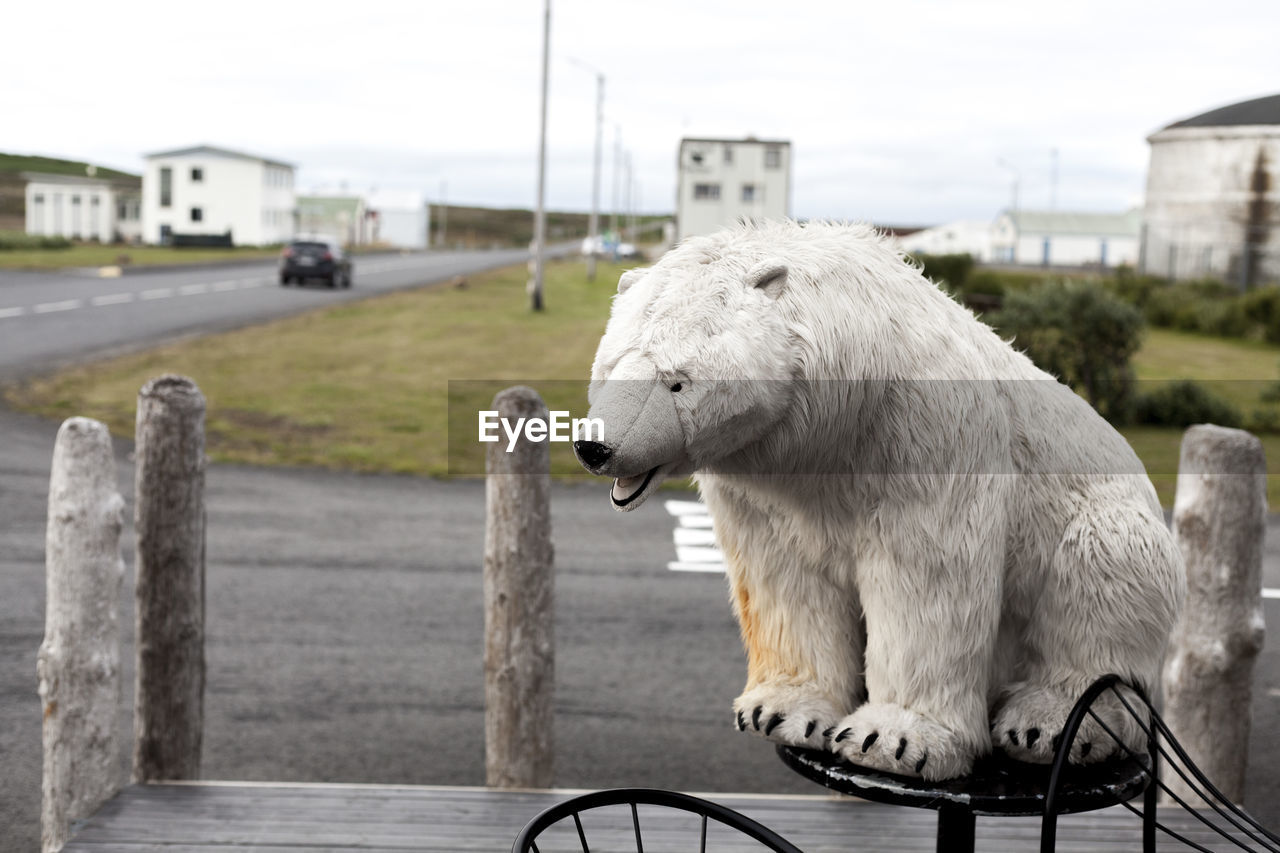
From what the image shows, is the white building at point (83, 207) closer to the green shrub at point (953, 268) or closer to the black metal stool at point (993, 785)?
the green shrub at point (953, 268)

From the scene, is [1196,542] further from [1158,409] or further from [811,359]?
[1158,409]

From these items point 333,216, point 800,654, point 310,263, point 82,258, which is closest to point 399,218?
point 333,216

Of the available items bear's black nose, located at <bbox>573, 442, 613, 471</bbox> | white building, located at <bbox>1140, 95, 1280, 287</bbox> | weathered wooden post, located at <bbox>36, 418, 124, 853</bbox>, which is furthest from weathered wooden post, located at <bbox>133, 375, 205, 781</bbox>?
white building, located at <bbox>1140, 95, 1280, 287</bbox>

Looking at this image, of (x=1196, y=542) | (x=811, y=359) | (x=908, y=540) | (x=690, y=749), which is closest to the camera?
(x=811, y=359)

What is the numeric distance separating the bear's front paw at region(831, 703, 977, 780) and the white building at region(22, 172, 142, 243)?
54.5 meters

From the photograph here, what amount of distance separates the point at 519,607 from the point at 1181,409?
35.3 feet

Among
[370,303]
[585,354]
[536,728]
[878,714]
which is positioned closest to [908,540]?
[878,714]

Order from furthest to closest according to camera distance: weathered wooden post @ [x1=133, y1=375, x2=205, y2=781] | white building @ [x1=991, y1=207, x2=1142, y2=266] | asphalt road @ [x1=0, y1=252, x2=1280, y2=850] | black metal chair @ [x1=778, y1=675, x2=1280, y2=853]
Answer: white building @ [x1=991, y1=207, x2=1142, y2=266] < asphalt road @ [x1=0, y1=252, x2=1280, y2=850] < weathered wooden post @ [x1=133, y1=375, x2=205, y2=781] < black metal chair @ [x1=778, y1=675, x2=1280, y2=853]

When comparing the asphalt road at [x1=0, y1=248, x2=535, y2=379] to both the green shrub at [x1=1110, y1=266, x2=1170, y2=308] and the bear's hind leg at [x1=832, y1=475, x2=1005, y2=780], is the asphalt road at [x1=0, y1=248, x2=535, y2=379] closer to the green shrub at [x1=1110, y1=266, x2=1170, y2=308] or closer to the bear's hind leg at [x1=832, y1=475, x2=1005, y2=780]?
the bear's hind leg at [x1=832, y1=475, x2=1005, y2=780]

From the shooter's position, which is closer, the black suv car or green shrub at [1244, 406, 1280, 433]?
green shrub at [1244, 406, 1280, 433]

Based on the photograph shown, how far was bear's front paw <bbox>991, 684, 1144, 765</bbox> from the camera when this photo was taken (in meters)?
1.95

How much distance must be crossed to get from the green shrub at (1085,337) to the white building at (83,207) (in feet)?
157

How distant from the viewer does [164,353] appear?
1511 centimetres

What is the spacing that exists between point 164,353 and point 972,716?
14.9 metres
